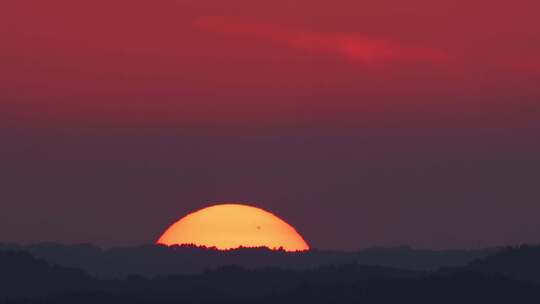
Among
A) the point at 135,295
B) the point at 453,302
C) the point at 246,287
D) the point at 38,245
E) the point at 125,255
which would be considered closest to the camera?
the point at 453,302

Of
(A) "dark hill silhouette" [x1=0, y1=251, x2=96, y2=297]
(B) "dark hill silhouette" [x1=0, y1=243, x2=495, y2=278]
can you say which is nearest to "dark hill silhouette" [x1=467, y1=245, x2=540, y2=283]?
(B) "dark hill silhouette" [x1=0, y1=243, x2=495, y2=278]

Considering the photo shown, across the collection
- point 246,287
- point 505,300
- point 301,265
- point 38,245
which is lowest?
point 505,300

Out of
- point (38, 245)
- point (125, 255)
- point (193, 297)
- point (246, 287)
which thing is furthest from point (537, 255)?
point (38, 245)

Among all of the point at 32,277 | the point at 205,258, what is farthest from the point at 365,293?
the point at 205,258

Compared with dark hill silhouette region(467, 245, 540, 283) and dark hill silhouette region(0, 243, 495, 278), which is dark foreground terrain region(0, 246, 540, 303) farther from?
dark hill silhouette region(0, 243, 495, 278)

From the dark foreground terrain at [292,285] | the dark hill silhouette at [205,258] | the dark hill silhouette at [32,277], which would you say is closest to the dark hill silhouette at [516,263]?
the dark foreground terrain at [292,285]

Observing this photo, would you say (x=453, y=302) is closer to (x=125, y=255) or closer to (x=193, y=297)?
(x=193, y=297)
